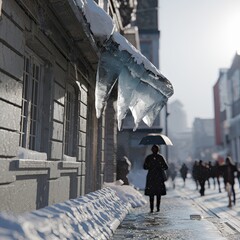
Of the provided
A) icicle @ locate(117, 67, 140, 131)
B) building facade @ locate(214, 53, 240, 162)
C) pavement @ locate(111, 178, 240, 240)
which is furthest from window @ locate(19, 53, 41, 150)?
building facade @ locate(214, 53, 240, 162)

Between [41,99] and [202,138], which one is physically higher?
[202,138]

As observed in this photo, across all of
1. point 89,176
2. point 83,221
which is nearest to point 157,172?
point 89,176

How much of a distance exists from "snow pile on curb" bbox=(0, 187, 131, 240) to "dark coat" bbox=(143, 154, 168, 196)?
2.63 metres

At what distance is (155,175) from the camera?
31.1 feet

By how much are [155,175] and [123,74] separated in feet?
10.1

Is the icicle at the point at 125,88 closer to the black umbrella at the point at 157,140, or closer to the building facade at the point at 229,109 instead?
the black umbrella at the point at 157,140

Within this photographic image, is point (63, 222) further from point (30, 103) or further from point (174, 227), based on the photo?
point (174, 227)

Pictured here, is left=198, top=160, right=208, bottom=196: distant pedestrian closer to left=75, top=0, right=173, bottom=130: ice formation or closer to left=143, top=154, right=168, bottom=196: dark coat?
left=75, top=0, right=173, bottom=130: ice formation

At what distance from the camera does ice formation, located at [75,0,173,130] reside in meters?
6.46

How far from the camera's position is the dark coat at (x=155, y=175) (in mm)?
9375

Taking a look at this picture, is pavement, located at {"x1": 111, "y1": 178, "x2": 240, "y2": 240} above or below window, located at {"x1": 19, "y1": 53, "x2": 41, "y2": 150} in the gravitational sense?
below

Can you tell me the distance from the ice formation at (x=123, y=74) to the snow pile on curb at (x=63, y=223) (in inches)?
108

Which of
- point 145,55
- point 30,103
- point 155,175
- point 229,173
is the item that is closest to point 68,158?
point 30,103

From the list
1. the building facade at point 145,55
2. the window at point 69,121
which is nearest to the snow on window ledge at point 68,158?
the window at point 69,121
